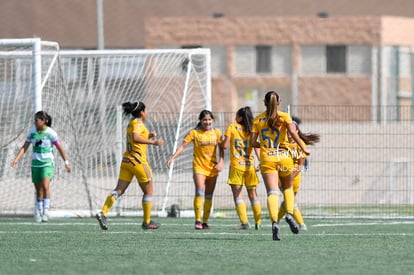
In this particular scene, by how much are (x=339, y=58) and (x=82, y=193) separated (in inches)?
1422

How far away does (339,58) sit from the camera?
59125 millimetres

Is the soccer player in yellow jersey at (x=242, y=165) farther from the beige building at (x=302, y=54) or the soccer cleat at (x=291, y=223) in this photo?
the beige building at (x=302, y=54)

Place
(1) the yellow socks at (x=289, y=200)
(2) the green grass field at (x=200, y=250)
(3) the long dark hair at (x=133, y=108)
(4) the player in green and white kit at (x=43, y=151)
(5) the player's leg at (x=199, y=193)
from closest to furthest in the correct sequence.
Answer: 1. (2) the green grass field at (x=200, y=250)
2. (1) the yellow socks at (x=289, y=200)
3. (3) the long dark hair at (x=133, y=108)
4. (5) the player's leg at (x=199, y=193)
5. (4) the player in green and white kit at (x=43, y=151)

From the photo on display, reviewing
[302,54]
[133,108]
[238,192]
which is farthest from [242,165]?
[302,54]

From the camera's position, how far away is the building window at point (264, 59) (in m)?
59.7

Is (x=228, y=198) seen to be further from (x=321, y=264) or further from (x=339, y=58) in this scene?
(x=339, y=58)

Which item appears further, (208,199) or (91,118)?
(91,118)

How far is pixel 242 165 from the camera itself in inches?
755

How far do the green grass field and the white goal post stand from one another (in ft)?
12.5

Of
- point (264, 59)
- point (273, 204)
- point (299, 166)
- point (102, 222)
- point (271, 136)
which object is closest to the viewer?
point (273, 204)

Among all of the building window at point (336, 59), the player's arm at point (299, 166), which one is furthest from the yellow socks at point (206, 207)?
the building window at point (336, 59)

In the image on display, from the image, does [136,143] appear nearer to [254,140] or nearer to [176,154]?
[176,154]

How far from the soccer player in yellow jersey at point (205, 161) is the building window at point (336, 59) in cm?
3996

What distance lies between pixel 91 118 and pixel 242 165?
6180mm
